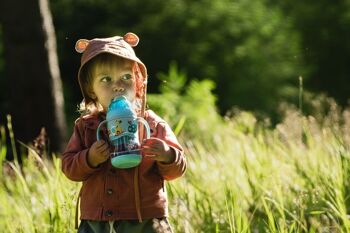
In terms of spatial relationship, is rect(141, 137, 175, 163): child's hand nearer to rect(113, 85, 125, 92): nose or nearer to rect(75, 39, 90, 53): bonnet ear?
rect(113, 85, 125, 92): nose

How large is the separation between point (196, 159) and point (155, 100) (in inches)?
106

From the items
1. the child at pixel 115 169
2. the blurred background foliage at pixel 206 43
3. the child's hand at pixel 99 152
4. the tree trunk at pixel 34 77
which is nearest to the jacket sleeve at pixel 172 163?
the child at pixel 115 169

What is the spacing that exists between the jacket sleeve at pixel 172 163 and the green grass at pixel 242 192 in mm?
494

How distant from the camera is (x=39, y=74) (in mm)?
7391

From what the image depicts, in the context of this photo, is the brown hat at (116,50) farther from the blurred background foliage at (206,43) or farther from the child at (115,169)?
the blurred background foliage at (206,43)

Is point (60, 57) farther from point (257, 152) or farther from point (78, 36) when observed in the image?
point (257, 152)

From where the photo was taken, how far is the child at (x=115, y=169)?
11.1 ft

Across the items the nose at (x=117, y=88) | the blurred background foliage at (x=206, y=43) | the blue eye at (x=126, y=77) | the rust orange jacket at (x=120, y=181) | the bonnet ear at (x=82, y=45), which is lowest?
the rust orange jacket at (x=120, y=181)

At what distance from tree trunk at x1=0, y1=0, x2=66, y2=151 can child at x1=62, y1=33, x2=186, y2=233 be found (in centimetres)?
391

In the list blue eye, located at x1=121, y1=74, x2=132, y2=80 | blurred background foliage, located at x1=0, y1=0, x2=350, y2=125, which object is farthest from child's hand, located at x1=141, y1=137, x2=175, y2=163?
blurred background foliage, located at x1=0, y1=0, x2=350, y2=125

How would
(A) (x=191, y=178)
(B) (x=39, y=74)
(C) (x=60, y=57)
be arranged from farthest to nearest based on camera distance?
(C) (x=60, y=57) < (B) (x=39, y=74) < (A) (x=191, y=178)

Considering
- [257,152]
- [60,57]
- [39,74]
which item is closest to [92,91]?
[257,152]

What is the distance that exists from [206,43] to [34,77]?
4683 millimetres

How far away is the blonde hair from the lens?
11.3 ft
